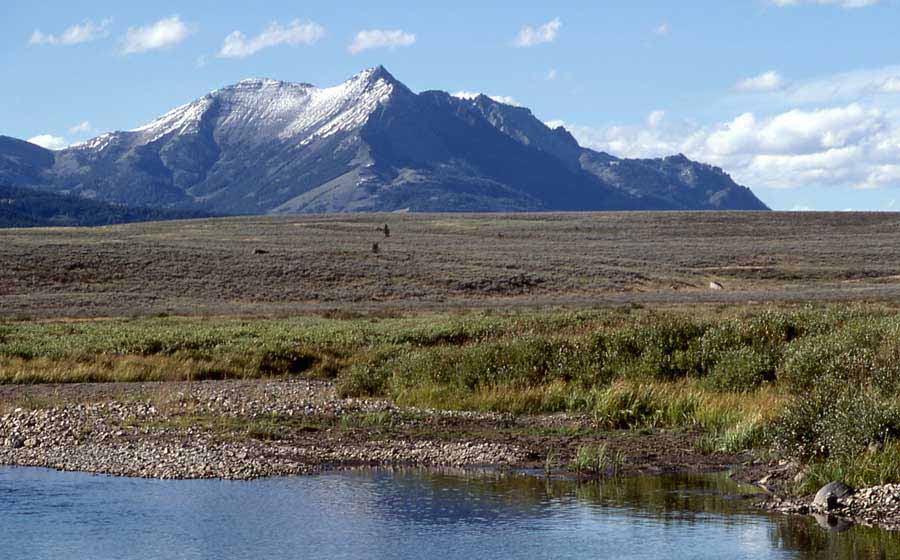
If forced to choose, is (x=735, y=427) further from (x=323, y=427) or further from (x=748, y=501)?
(x=323, y=427)

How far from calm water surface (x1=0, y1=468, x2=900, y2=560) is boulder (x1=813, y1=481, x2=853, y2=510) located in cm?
70

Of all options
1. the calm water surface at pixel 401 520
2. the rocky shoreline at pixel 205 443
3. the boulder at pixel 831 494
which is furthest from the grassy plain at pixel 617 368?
the rocky shoreline at pixel 205 443

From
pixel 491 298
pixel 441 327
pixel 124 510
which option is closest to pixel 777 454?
pixel 124 510

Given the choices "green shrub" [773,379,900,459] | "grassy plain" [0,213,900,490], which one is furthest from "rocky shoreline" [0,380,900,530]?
"grassy plain" [0,213,900,490]

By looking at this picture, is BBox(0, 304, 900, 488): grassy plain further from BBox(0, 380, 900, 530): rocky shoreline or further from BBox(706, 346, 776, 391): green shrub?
BBox(0, 380, 900, 530): rocky shoreline

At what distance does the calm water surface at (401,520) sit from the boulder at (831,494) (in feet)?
2.28

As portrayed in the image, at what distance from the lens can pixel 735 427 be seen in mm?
25969

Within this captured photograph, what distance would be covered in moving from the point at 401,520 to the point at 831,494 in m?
7.03

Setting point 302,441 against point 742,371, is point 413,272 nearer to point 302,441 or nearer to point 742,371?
point 742,371

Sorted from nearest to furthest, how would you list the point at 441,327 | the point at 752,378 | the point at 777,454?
the point at 777,454, the point at 752,378, the point at 441,327

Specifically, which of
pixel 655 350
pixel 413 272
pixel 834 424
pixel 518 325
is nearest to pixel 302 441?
pixel 655 350

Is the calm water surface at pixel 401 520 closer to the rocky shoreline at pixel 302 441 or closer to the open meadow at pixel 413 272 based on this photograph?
the rocky shoreline at pixel 302 441

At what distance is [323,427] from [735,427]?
9039mm

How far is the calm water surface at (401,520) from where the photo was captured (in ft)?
60.0
